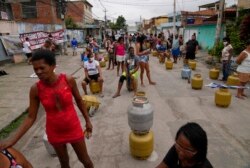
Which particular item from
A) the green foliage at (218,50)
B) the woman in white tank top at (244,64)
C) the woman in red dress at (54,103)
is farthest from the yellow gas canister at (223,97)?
the green foliage at (218,50)

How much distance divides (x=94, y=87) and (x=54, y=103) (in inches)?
211

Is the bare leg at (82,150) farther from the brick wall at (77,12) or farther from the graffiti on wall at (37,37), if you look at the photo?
the brick wall at (77,12)

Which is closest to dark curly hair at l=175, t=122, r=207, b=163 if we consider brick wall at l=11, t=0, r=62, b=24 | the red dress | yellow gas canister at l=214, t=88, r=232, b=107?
the red dress

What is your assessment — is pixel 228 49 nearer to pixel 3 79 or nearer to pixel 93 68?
pixel 93 68

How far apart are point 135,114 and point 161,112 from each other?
2.60 m

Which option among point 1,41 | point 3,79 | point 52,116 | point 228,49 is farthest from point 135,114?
point 1,41

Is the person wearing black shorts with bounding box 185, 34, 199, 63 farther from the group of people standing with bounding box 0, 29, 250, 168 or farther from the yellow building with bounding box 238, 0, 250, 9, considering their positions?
the group of people standing with bounding box 0, 29, 250, 168

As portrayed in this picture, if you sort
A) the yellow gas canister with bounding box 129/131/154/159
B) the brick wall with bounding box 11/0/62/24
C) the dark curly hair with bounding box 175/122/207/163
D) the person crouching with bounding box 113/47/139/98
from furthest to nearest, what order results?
the brick wall with bounding box 11/0/62/24 → the person crouching with bounding box 113/47/139/98 → the yellow gas canister with bounding box 129/131/154/159 → the dark curly hair with bounding box 175/122/207/163

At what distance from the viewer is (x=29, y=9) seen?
28406 mm

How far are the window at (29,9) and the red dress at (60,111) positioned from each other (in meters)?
28.4

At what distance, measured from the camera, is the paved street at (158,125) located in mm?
4086

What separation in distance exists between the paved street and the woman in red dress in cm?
131

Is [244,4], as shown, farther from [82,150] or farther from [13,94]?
[82,150]

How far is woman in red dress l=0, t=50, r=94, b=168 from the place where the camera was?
2.49 m
